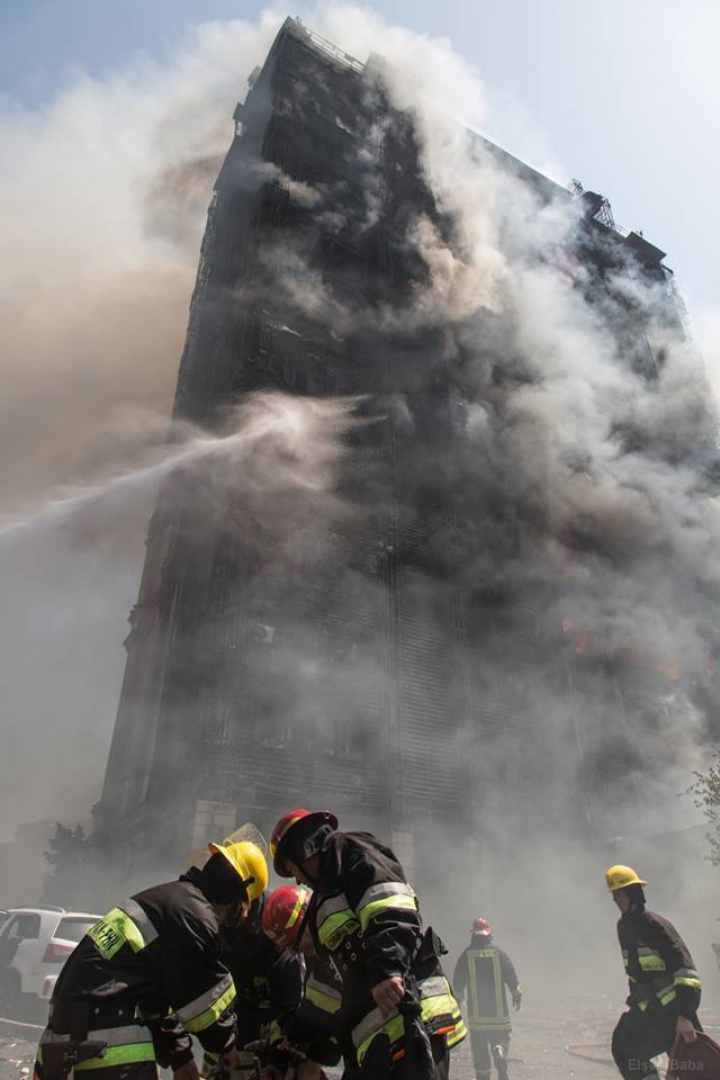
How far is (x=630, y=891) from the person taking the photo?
4051mm

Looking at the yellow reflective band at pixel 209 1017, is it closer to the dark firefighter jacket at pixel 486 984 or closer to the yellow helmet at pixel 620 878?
the yellow helmet at pixel 620 878

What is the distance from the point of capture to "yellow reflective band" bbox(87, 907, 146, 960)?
7.58ft

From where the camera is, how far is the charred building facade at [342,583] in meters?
14.8

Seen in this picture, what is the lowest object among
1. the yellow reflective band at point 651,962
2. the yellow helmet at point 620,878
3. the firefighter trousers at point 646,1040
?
the firefighter trousers at point 646,1040

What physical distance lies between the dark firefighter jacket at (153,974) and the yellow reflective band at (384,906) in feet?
2.09

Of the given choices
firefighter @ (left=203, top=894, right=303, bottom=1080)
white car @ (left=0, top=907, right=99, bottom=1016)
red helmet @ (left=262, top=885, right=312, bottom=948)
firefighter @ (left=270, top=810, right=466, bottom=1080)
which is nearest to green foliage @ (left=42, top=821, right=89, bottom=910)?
white car @ (left=0, top=907, right=99, bottom=1016)

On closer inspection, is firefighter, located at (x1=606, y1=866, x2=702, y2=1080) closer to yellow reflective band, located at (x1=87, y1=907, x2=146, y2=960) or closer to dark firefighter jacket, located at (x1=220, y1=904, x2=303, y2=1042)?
dark firefighter jacket, located at (x1=220, y1=904, x2=303, y2=1042)

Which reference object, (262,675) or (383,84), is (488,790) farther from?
(383,84)

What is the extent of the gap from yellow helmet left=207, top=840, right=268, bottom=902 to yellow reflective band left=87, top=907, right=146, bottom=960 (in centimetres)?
43

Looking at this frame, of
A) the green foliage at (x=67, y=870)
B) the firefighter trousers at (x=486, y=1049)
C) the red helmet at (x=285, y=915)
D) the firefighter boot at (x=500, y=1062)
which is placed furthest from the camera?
the green foliage at (x=67, y=870)

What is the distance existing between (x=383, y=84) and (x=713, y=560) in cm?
2017

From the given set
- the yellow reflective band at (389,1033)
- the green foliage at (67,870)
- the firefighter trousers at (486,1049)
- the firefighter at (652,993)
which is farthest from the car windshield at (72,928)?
the green foliage at (67,870)

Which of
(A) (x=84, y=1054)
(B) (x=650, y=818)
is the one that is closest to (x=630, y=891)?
(A) (x=84, y=1054)

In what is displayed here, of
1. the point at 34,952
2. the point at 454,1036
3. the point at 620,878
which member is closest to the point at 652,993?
the point at 620,878
